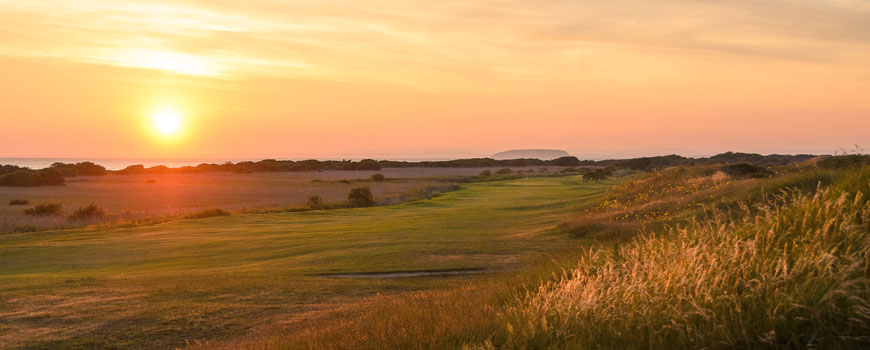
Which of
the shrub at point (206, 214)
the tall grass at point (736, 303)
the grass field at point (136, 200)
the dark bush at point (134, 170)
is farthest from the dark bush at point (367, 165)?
the tall grass at point (736, 303)

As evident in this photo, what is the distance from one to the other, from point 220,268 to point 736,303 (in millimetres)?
17125

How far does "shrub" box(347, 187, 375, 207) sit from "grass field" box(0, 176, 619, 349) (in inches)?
576

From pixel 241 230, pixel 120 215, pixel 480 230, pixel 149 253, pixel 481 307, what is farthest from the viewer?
pixel 120 215

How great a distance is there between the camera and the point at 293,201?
5928 centimetres

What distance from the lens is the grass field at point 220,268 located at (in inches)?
487

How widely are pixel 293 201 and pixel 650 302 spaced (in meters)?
53.6

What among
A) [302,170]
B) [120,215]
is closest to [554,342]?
[120,215]

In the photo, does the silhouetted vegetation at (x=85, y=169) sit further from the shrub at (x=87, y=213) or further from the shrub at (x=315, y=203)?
the shrub at (x=315, y=203)

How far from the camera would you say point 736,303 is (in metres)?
7.62

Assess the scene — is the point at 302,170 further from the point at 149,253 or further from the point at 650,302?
the point at 650,302

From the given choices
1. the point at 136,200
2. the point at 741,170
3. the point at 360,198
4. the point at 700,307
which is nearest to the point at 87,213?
the point at 136,200

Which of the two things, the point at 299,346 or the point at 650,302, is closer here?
the point at 650,302

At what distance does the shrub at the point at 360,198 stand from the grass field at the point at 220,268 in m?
14.6

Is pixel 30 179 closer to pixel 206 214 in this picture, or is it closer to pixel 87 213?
pixel 87 213
